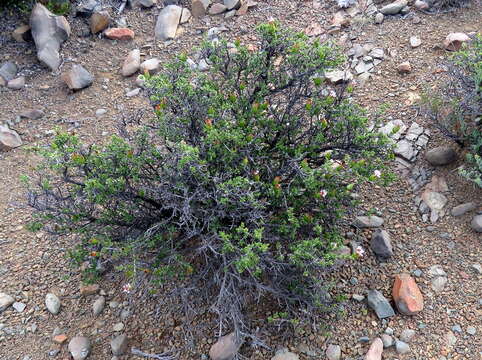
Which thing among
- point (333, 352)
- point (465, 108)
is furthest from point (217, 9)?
point (333, 352)

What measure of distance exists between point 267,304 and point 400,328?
795 mm

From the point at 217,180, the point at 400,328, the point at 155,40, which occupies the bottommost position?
the point at 400,328

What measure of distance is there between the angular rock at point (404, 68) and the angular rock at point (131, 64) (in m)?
2.53

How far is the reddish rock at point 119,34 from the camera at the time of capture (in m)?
5.15

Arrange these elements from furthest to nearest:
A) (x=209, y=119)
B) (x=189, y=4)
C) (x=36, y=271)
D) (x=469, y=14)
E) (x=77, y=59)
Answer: (x=189, y=4) < (x=77, y=59) < (x=469, y=14) < (x=36, y=271) < (x=209, y=119)

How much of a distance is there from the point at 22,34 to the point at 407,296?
4527 mm

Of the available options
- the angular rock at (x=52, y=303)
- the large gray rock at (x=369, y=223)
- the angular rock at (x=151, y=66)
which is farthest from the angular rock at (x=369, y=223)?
the angular rock at (x=151, y=66)

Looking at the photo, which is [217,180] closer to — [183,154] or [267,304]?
[183,154]

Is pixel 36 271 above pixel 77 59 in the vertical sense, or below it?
below

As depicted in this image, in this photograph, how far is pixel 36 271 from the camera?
3287 mm

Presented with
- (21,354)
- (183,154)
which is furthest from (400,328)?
(21,354)

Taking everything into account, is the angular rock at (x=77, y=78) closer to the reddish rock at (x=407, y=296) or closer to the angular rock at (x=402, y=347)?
the reddish rock at (x=407, y=296)

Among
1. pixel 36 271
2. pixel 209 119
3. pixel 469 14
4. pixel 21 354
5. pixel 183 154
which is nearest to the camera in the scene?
pixel 183 154

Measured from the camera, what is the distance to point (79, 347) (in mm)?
2822
